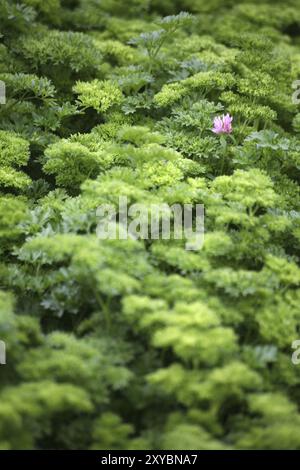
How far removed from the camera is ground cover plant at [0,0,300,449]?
195 cm

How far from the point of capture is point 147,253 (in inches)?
93.6

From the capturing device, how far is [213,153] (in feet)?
10.3

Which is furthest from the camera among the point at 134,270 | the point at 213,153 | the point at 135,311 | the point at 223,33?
the point at 223,33

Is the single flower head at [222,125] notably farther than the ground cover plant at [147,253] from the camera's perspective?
Yes

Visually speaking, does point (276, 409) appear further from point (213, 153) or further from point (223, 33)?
point (223, 33)

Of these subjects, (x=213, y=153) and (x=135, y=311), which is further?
(x=213, y=153)

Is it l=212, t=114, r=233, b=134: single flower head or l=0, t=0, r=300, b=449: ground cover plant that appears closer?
l=0, t=0, r=300, b=449: ground cover plant

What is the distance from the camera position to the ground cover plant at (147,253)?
195cm

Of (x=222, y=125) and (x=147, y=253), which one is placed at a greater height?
(x=222, y=125)

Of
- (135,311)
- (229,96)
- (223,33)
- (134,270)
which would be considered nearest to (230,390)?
(135,311)

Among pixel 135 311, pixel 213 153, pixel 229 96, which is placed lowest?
pixel 135 311

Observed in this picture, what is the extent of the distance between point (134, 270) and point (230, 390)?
57 cm

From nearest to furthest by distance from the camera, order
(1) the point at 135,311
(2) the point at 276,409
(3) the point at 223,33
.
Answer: (2) the point at 276,409 → (1) the point at 135,311 → (3) the point at 223,33

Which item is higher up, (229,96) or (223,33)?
(223,33)
